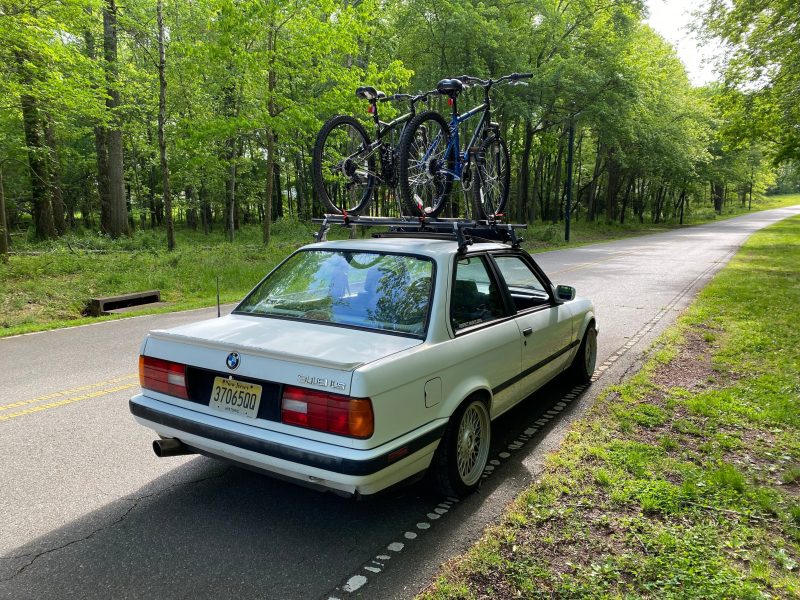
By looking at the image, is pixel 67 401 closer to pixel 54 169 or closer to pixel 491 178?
pixel 491 178

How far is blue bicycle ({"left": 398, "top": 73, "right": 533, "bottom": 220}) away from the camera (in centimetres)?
540

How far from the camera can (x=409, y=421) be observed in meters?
2.94

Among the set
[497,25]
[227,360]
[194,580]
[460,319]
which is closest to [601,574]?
[460,319]

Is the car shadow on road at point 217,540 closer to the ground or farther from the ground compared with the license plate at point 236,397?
closer to the ground

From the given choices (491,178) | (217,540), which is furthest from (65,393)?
(491,178)

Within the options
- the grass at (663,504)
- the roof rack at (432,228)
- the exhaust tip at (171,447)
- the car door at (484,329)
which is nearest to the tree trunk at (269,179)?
the roof rack at (432,228)

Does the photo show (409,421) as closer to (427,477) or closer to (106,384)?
(427,477)

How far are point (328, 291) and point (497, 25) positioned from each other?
86.5 ft

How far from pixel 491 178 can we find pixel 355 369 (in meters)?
4.48

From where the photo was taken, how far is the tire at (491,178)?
6242 millimetres

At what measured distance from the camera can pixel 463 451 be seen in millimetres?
3471

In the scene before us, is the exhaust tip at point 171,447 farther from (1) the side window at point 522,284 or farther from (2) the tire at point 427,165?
(2) the tire at point 427,165

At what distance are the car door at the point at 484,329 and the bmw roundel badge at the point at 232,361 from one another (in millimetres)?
1292

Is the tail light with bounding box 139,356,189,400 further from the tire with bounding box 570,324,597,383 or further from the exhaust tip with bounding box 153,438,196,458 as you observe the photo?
the tire with bounding box 570,324,597,383
